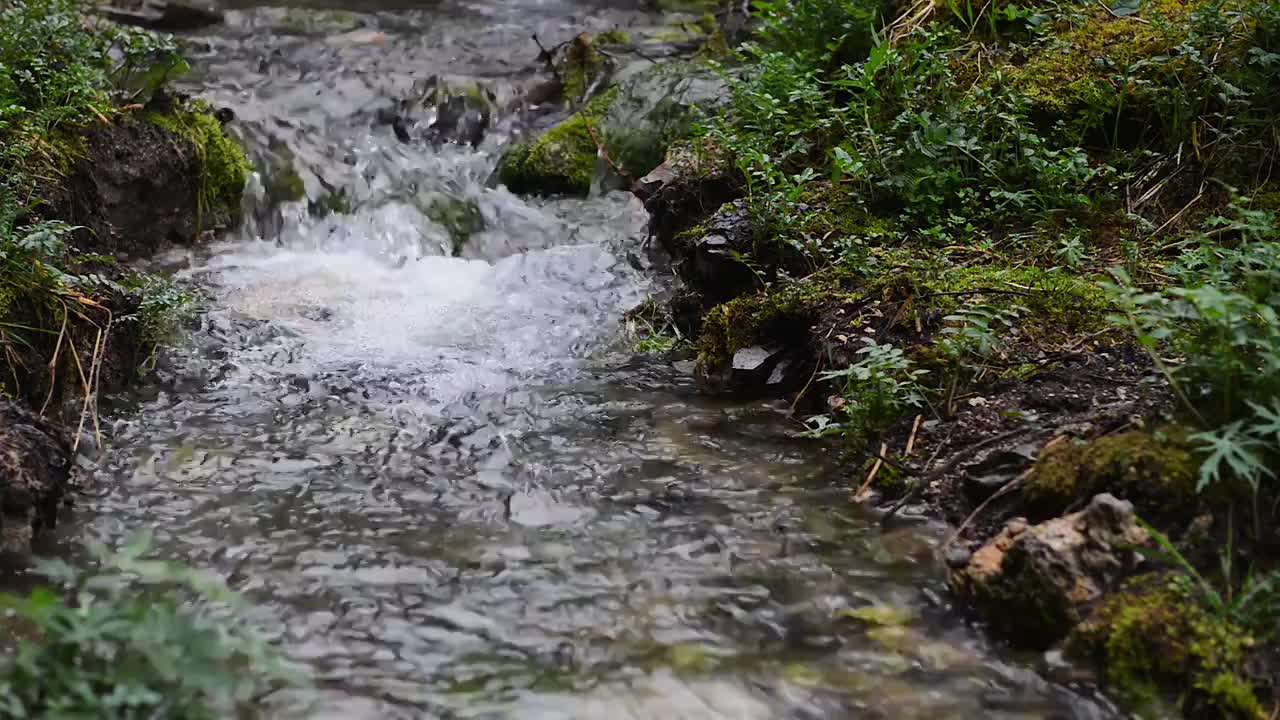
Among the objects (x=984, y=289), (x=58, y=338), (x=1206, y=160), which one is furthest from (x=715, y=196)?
(x=58, y=338)

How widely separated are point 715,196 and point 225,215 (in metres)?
3.66

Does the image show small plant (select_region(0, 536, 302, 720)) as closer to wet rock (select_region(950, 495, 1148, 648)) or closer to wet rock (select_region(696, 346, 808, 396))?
wet rock (select_region(950, 495, 1148, 648))

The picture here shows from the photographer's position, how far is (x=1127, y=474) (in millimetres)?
3020

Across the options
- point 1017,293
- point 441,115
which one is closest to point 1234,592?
point 1017,293

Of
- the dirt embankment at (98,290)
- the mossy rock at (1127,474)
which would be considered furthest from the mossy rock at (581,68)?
the mossy rock at (1127,474)

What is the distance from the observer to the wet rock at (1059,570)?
2.81 meters

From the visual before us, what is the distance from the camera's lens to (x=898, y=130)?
215 inches

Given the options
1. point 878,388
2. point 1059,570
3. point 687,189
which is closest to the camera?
point 1059,570

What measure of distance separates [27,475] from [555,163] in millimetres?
5398

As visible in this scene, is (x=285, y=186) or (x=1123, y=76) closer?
(x=1123, y=76)

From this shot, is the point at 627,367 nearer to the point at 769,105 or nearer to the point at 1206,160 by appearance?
the point at 769,105

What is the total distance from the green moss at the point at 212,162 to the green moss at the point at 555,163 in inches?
83.6


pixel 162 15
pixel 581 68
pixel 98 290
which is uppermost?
pixel 162 15

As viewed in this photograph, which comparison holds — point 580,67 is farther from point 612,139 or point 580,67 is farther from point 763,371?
point 763,371
